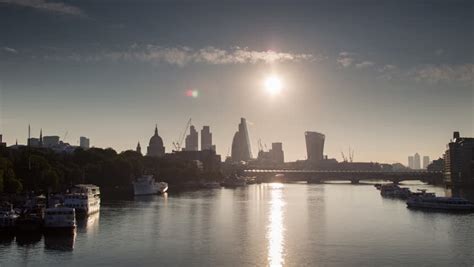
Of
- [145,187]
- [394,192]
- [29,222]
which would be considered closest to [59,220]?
[29,222]

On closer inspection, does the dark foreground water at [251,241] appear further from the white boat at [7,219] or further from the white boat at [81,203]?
the white boat at [7,219]

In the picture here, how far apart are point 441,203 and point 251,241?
70448 mm

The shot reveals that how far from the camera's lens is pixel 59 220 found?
258 feet

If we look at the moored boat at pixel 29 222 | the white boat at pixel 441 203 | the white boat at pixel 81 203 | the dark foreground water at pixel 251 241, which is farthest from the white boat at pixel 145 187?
the moored boat at pixel 29 222

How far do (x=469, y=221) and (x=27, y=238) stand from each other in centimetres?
7461

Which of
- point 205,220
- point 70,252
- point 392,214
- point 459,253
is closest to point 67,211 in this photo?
point 70,252

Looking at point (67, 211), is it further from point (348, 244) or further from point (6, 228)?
point (348, 244)

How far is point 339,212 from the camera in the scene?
114m

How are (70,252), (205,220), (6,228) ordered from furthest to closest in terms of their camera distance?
(205,220) → (6,228) → (70,252)

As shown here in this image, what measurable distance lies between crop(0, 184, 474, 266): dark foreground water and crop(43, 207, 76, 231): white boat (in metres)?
2.03

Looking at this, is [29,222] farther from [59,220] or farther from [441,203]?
[441,203]

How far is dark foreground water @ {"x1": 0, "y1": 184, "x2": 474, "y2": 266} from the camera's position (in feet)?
195

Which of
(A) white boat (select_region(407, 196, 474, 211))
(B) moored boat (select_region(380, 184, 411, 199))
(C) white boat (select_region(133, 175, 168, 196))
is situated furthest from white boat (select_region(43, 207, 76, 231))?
(B) moored boat (select_region(380, 184, 411, 199))

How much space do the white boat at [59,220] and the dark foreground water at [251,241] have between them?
2033mm
